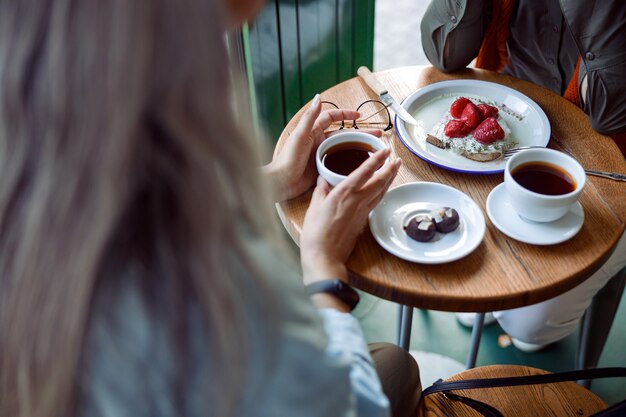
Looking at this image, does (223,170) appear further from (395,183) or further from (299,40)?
(299,40)

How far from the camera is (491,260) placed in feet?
3.32

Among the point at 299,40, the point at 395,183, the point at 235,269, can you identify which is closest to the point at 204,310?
the point at 235,269

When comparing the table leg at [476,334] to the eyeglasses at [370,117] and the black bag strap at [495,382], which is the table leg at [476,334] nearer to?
the black bag strap at [495,382]

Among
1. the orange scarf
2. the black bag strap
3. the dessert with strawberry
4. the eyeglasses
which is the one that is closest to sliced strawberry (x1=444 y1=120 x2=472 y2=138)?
the dessert with strawberry

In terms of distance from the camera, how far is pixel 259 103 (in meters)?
1.74

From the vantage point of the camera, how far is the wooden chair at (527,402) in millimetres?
1078

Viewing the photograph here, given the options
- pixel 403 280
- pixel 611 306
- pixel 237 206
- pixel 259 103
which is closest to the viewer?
pixel 237 206

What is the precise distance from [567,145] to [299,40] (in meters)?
0.86

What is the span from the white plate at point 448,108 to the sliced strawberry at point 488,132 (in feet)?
0.14

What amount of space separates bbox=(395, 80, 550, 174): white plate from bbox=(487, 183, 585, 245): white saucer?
90 millimetres

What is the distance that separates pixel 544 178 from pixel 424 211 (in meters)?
0.22

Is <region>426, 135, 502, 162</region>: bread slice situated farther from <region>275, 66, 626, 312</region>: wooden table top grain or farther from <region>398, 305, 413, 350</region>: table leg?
<region>398, 305, 413, 350</region>: table leg

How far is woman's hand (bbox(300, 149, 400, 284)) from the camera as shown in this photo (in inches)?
37.9

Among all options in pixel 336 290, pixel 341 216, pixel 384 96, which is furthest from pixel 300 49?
pixel 336 290
